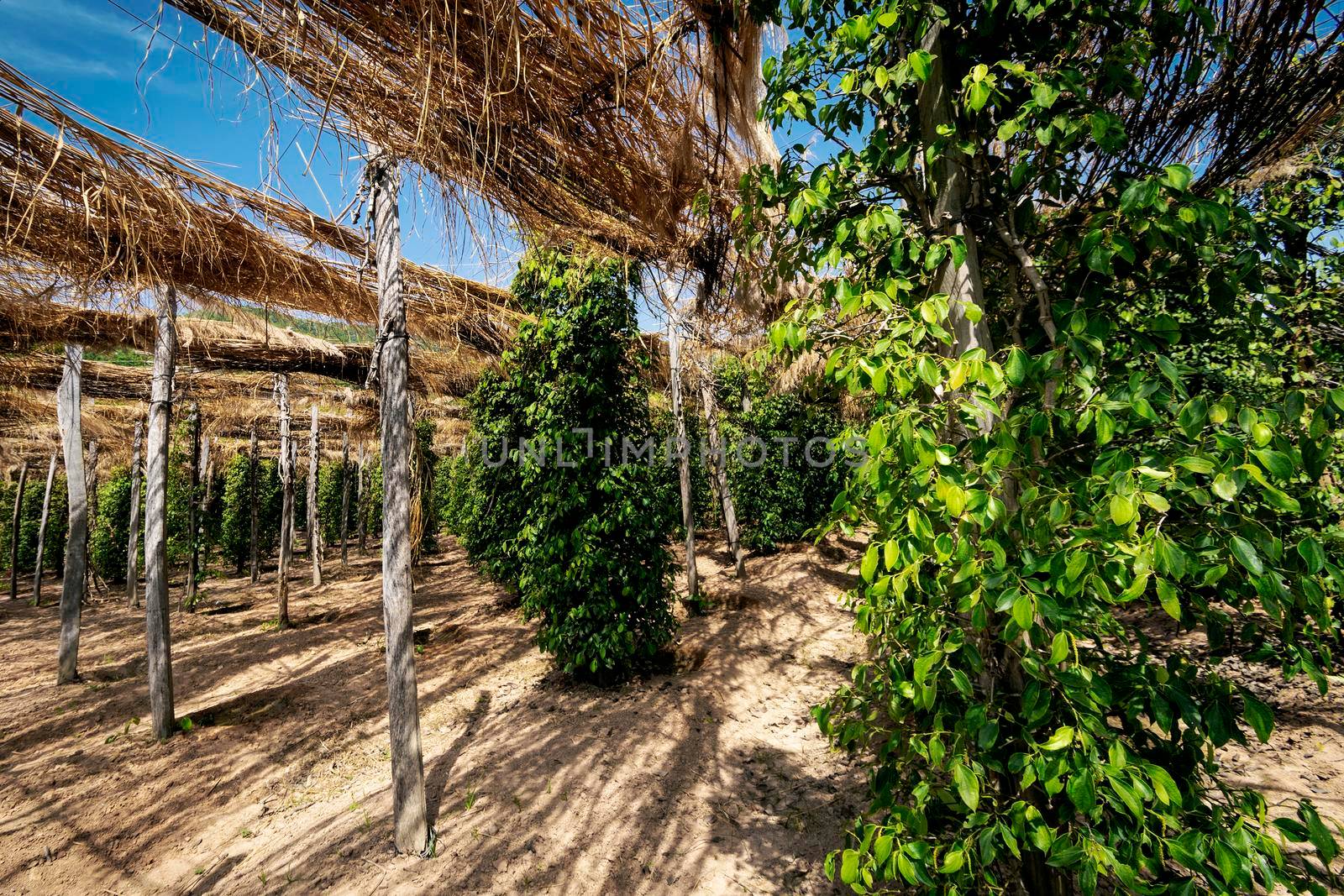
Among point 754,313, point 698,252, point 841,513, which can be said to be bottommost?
point 841,513

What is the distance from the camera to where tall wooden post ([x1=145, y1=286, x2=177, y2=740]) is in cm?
450

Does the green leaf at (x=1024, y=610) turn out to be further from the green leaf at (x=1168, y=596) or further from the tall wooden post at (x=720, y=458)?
the tall wooden post at (x=720, y=458)

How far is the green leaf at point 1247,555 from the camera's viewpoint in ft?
2.73

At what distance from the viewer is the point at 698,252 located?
280cm

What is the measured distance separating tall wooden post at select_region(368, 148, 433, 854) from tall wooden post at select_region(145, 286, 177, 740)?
2954 millimetres

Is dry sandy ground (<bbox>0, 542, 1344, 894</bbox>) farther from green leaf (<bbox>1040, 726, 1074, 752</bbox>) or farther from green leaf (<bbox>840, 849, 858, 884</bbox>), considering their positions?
green leaf (<bbox>1040, 726, 1074, 752</bbox>)

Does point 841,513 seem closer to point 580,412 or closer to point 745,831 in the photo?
point 745,831

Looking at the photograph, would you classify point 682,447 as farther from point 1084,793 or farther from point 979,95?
point 1084,793

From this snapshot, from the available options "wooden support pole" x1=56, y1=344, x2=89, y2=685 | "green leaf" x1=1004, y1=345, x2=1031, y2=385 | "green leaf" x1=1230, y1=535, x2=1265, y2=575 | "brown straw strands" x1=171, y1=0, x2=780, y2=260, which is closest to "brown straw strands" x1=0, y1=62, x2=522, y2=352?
"brown straw strands" x1=171, y1=0, x2=780, y2=260

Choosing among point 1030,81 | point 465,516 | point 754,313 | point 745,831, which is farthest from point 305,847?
point 465,516

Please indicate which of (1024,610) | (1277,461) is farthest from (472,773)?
(1277,461)

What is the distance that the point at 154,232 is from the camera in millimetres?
2744

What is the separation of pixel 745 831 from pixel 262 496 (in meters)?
20.1

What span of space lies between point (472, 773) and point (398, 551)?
77.7 inches
